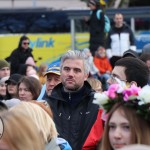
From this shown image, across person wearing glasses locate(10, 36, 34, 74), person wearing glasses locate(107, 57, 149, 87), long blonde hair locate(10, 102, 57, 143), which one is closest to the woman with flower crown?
long blonde hair locate(10, 102, 57, 143)

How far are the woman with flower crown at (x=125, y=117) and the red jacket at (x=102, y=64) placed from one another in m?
12.7

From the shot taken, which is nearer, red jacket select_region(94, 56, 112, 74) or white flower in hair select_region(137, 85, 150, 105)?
white flower in hair select_region(137, 85, 150, 105)

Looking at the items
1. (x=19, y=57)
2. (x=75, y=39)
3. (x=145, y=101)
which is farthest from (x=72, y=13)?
(x=145, y=101)

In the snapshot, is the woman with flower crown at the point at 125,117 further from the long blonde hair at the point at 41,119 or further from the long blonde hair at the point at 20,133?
the long blonde hair at the point at 20,133

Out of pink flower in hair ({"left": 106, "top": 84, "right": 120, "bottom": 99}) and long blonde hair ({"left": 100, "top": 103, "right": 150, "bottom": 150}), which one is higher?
pink flower in hair ({"left": 106, "top": 84, "right": 120, "bottom": 99})

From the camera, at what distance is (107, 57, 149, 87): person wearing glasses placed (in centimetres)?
787

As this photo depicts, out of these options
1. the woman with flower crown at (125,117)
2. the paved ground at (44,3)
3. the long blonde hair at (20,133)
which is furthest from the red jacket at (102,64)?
the paved ground at (44,3)

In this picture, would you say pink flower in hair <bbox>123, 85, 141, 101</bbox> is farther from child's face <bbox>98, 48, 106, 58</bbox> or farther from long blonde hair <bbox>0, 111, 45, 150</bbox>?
child's face <bbox>98, 48, 106, 58</bbox>

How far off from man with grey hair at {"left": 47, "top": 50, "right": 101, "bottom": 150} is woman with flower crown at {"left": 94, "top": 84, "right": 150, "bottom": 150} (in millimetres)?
2235

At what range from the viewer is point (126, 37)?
61.2ft

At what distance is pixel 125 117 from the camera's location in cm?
595

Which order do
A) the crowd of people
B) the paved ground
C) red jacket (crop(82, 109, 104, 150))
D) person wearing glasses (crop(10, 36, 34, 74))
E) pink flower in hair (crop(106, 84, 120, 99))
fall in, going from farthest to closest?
the paved ground → person wearing glasses (crop(10, 36, 34, 74)) → red jacket (crop(82, 109, 104, 150)) → pink flower in hair (crop(106, 84, 120, 99)) → the crowd of people

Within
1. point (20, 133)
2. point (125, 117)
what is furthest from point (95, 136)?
point (20, 133)

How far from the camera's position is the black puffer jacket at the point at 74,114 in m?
8.34
